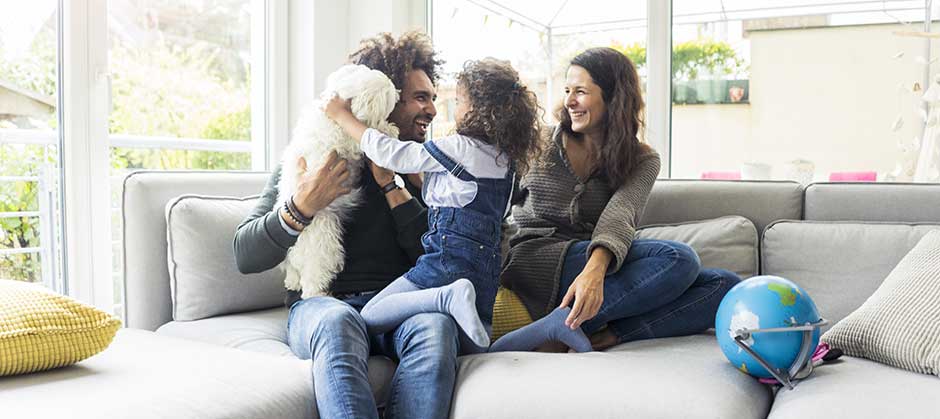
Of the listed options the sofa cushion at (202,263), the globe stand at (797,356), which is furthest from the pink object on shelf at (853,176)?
the sofa cushion at (202,263)

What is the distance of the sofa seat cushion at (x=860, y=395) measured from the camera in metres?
1.44

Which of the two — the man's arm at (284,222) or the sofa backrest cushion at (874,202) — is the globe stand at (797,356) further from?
the man's arm at (284,222)

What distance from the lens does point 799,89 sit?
109 inches

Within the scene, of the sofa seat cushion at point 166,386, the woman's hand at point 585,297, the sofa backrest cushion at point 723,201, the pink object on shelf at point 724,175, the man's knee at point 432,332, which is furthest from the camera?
the pink object on shelf at point 724,175

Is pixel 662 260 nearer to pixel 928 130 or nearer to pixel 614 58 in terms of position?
pixel 614 58

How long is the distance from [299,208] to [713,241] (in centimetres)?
114

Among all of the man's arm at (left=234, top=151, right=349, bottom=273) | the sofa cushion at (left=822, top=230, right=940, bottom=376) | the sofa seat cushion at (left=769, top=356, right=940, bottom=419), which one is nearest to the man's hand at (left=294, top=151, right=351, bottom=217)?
the man's arm at (left=234, top=151, right=349, bottom=273)

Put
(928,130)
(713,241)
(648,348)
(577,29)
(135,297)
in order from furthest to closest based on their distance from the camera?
(577,29) < (928,130) < (713,241) < (135,297) < (648,348)

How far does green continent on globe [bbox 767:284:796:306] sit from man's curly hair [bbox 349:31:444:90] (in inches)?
41.9

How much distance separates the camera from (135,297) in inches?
84.0

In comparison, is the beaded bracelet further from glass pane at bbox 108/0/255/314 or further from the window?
glass pane at bbox 108/0/255/314

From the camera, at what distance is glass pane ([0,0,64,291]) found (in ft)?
7.30

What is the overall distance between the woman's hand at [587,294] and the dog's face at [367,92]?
24.0 inches

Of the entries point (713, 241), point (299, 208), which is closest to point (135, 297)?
point (299, 208)
